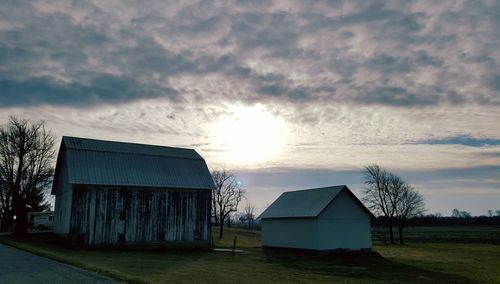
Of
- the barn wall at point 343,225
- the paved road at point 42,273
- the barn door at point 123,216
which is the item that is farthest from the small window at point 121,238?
the barn wall at point 343,225

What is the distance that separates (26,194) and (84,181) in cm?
1738

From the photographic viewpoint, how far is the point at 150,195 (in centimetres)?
3691

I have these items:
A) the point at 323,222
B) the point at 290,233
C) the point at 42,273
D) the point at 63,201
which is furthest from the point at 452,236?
the point at 42,273

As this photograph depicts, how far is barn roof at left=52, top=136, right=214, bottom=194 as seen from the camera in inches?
1384

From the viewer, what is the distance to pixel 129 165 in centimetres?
3791

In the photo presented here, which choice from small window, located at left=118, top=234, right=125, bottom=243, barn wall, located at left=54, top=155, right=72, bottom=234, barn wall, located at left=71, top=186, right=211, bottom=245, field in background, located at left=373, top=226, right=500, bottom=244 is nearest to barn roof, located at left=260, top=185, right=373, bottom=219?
barn wall, located at left=71, top=186, right=211, bottom=245

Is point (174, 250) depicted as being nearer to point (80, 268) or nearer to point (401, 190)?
point (80, 268)

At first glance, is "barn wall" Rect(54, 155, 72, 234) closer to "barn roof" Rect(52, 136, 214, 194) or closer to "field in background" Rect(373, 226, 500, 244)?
"barn roof" Rect(52, 136, 214, 194)

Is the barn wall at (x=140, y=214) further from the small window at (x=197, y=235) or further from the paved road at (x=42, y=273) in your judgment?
the paved road at (x=42, y=273)

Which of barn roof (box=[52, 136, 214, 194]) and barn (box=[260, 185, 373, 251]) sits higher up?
barn roof (box=[52, 136, 214, 194])

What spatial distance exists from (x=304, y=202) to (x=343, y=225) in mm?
4848

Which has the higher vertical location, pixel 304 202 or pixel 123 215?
pixel 304 202

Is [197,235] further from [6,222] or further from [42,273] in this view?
[6,222]

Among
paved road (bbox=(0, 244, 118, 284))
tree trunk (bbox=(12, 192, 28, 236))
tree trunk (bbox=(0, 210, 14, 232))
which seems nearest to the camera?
paved road (bbox=(0, 244, 118, 284))
